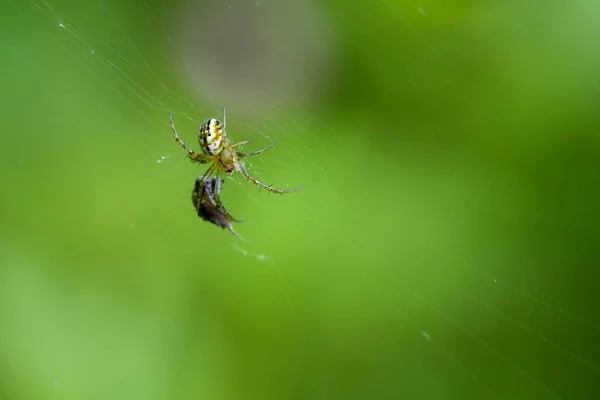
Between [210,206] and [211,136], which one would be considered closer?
[211,136]

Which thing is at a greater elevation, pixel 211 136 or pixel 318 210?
pixel 211 136

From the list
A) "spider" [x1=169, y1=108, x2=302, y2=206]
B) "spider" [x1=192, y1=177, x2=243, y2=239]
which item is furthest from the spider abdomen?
"spider" [x1=192, y1=177, x2=243, y2=239]

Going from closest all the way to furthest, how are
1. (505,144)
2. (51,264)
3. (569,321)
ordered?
(569,321)
(505,144)
(51,264)

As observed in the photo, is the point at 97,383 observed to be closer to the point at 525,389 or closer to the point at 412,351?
the point at 412,351

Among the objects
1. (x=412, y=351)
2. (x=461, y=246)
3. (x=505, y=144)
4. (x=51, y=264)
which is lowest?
(x=412, y=351)

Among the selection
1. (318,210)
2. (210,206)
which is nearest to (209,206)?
(210,206)

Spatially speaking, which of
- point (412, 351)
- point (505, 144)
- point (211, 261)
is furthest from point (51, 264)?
point (505, 144)

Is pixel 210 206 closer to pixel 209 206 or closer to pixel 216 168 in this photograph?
pixel 209 206
